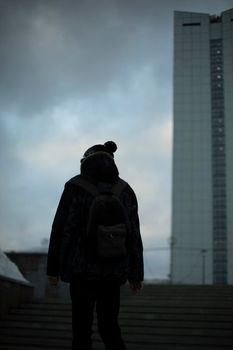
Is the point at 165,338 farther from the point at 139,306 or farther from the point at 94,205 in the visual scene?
the point at 94,205

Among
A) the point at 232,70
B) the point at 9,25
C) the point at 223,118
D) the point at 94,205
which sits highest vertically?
the point at 232,70

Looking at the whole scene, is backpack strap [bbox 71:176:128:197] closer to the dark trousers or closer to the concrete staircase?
the dark trousers

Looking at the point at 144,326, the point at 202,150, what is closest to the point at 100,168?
the point at 144,326

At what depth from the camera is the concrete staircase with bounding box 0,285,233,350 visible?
578 cm

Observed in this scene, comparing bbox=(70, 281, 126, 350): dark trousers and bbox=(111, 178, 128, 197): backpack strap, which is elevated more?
bbox=(111, 178, 128, 197): backpack strap

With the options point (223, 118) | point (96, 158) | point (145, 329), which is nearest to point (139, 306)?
point (145, 329)

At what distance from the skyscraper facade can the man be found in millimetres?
68561

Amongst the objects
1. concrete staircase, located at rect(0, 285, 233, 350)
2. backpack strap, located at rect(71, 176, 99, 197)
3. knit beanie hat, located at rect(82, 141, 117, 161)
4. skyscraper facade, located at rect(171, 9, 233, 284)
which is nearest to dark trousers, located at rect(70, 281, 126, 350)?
backpack strap, located at rect(71, 176, 99, 197)

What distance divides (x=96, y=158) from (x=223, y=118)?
3072 inches

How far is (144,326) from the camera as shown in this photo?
6504 mm

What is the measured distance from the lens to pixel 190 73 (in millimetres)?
82125

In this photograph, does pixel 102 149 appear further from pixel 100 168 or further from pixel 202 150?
pixel 202 150

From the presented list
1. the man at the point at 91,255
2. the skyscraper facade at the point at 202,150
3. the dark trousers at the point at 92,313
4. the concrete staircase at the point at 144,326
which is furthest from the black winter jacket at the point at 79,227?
the skyscraper facade at the point at 202,150

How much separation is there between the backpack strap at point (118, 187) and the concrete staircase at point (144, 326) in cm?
299
